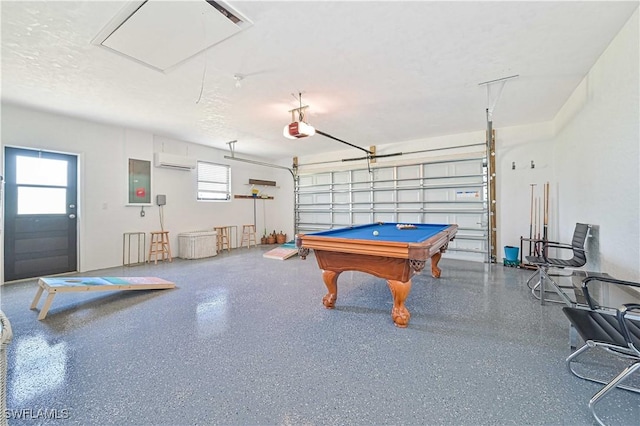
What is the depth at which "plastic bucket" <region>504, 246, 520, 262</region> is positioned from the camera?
511 centimetres

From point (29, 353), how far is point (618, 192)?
559cm

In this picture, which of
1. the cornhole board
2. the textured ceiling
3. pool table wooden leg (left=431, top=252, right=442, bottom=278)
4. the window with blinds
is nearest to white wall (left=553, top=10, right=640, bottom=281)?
the textured ceiling

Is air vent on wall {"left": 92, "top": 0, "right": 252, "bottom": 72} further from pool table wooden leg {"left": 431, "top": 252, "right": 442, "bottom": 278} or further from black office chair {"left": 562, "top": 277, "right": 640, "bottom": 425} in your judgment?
pool table wooden leg {"left": 431, "top": 252, "right": 442, "bottom": 278}

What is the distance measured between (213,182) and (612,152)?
778 centimetres

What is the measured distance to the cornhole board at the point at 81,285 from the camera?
2.86 meters

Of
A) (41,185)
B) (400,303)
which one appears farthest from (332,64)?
(41,185)

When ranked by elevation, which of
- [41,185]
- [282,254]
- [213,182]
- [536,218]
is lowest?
[282,254]

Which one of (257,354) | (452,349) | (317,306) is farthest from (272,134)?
(452,349)

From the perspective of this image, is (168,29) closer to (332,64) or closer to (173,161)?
(332,64)

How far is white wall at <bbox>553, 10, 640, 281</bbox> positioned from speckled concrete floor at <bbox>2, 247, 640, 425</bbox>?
934mm

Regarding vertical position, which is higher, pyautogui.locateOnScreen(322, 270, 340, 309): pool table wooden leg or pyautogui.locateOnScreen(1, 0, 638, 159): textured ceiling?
pyautogui.locateOnScreen(1, 0, 638, 159): textured ceiling

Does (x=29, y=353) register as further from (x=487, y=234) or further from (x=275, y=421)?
(x=487, y=234)

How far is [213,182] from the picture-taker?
747cm

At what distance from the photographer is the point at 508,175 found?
5551mm
